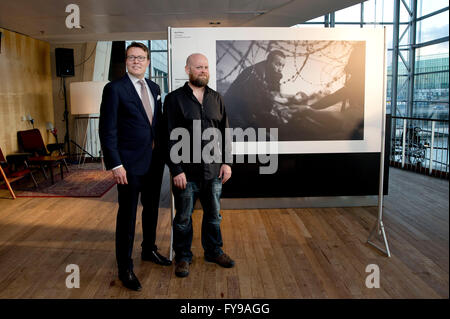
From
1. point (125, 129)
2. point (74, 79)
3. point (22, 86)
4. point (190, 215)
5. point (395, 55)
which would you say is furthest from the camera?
point (395, 55)

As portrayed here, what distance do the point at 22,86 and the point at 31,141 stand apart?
1.13m

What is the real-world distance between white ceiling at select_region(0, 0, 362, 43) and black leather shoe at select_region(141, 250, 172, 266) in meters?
3.94

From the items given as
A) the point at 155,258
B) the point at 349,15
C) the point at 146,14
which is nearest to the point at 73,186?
the point at 146,14

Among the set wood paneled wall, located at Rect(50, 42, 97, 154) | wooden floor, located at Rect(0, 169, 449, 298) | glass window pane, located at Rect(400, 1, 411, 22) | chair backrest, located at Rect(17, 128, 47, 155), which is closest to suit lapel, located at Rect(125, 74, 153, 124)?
wooden floor, located at Rect(0, 169, 449, 298)

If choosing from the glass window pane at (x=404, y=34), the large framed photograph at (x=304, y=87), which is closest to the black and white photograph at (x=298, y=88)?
the large framed photograph at (x=304, y=87)

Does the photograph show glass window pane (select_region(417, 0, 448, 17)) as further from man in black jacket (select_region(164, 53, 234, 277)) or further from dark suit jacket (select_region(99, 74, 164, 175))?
dark suit jacket (select_region(99, 74, 164, 175))

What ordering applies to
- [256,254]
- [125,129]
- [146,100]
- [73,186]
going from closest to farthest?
[125,129] → [146,100] → [256,254] → [73,186]

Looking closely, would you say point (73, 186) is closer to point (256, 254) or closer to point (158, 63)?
point (256, 254)

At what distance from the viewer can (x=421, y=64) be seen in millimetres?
12492

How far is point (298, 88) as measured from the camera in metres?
4.59

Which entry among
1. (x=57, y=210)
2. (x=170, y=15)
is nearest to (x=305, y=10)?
(x=170, y=15)

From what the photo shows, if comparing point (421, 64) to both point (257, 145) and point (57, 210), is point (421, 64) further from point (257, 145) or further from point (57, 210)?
point (57, 210)

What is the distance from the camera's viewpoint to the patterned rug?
5.90 meters
